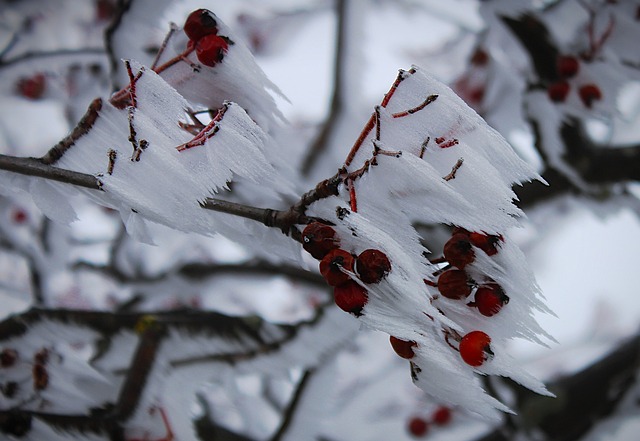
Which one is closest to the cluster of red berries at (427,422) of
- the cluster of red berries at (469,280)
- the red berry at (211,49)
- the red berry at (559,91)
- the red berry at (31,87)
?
the red berry at (559,91)

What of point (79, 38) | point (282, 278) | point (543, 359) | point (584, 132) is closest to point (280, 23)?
point (79, 38)

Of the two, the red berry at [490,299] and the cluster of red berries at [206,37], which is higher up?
the cluster of red berries at [206,37]

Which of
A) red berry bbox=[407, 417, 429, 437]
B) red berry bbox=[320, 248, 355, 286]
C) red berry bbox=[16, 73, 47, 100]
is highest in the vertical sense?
red berry bbox=[320, 248, 355, 286]

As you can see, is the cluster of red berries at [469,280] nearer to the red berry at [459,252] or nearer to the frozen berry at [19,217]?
the red berry at [459,252]

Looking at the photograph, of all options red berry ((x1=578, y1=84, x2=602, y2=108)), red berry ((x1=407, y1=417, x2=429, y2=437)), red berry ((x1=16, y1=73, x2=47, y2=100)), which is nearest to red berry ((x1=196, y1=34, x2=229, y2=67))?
red berry ((x1=578, y1=84, x2=602, y2=108))

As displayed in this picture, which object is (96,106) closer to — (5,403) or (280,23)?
(5,403)

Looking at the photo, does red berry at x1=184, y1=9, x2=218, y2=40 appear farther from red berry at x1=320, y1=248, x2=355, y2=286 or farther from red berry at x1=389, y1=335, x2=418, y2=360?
red berry at x1=389, y1=335, x2=418, y2=360
